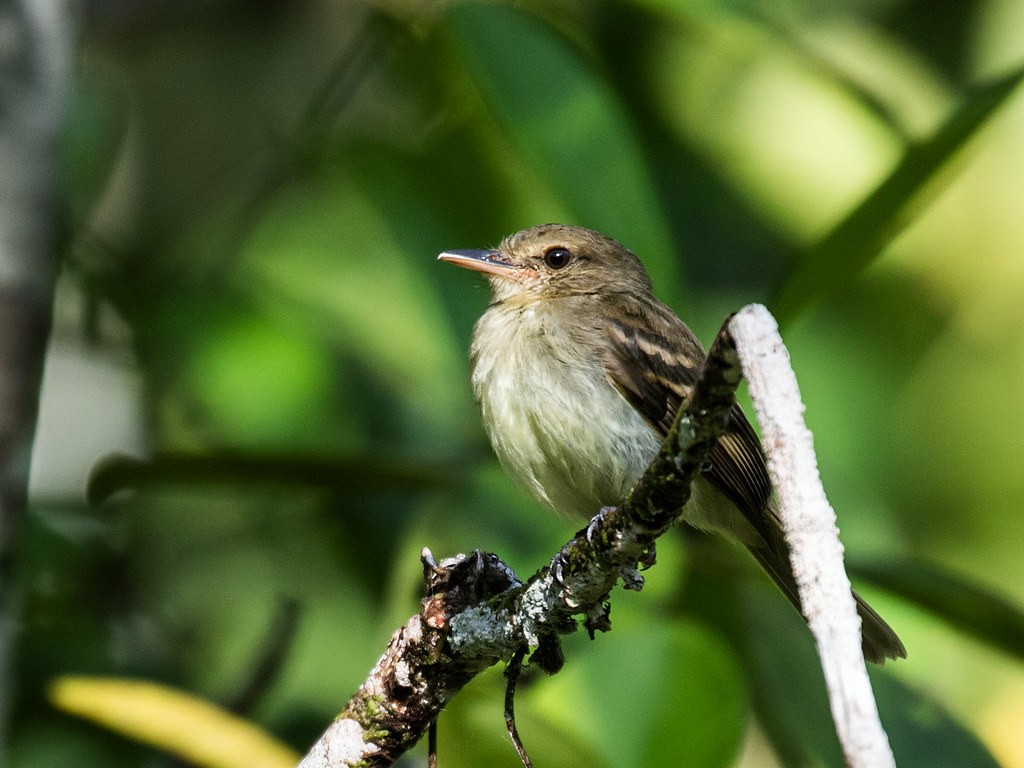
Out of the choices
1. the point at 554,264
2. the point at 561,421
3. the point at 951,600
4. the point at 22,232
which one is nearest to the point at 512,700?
the point at 561,421

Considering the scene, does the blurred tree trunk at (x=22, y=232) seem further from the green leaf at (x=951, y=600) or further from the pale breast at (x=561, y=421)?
the green leaf at (x=951, y=600)

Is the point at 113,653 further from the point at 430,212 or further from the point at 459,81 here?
the point at 459,81

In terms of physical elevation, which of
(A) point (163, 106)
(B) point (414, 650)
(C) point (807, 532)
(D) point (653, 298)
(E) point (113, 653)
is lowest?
(E) point (113, 653)

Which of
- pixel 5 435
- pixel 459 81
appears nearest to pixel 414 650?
pixel 5 435

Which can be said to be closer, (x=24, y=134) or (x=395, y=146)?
(x=24, y=134)

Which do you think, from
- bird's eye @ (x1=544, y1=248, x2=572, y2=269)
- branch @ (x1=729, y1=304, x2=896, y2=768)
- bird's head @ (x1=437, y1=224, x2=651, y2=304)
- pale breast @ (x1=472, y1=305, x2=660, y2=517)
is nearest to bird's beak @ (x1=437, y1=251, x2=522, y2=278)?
bird's head @ (x1=437, y1=224, x2=651, y2=304)

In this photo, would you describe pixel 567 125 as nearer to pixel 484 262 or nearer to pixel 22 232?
pixel 484 262
